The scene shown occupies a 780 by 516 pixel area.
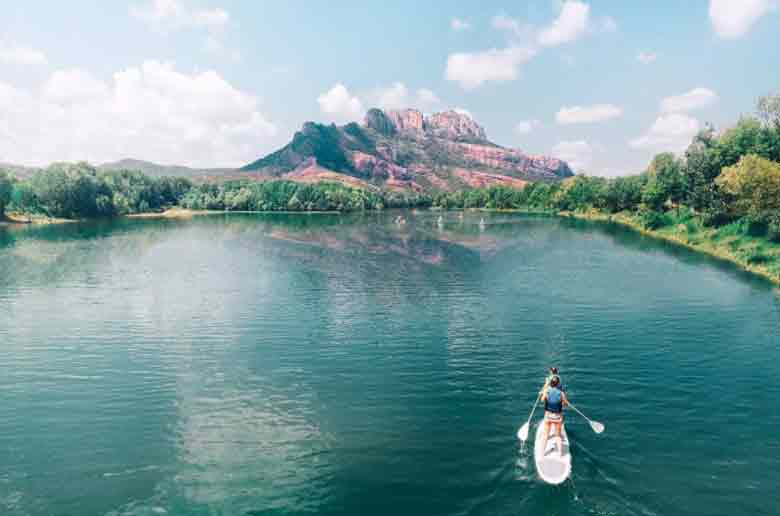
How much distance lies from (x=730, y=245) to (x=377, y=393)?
348ft

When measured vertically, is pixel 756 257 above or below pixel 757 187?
below

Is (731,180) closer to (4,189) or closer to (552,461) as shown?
(552,461)

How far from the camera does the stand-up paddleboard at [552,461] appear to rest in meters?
25.8

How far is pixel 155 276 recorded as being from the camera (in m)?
86.2

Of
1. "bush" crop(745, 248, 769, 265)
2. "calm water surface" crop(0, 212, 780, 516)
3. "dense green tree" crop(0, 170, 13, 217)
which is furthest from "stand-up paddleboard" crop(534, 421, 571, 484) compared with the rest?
"dense green tree" crop(0, 170, 13, 217)

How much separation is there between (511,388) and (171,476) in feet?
82.5

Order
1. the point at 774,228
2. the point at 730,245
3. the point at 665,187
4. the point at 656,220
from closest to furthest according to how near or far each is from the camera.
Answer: the point at 774,228 → the point at 730,245 → the point at 656,220 → the point at 665,187

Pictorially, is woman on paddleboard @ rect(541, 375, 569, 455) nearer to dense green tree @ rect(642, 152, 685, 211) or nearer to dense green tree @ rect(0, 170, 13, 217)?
dense green tree @ rect(642, 152, 685, 211)

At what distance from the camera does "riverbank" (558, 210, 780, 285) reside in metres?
87.9

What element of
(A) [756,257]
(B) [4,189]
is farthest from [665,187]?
(B) [4,189]

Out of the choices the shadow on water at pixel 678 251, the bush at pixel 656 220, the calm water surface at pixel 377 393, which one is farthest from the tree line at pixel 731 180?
the calm water surface at pixel 377 393

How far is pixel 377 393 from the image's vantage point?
124ft

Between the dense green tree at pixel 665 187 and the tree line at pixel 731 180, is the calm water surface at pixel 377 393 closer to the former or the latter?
the tree line at pixel 731 180

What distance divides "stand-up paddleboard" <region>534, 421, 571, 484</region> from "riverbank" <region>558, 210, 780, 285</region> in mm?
72553
